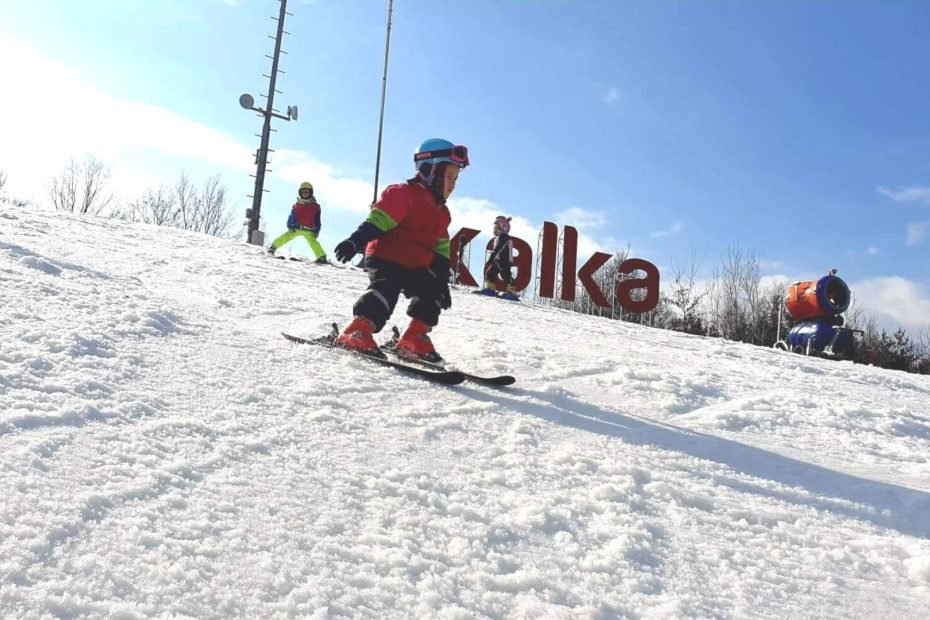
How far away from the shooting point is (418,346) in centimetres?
422

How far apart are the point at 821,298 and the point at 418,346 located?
467 inches

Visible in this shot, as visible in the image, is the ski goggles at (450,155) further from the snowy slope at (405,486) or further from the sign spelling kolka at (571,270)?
the sign spelling kolka at (571,270)

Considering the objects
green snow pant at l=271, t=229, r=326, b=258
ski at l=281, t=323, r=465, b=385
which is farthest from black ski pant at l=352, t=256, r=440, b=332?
green snow pant at l=271, t=229, r=326, b=258

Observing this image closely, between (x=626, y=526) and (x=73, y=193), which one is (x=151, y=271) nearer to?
(x=626, y=526)

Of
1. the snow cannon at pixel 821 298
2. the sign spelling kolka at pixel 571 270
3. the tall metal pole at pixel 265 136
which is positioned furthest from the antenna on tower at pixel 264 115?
the snow cannon at pixel 821 298

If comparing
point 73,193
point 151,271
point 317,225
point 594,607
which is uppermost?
point 73,193

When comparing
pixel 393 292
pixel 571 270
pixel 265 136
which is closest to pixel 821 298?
pixel 571 270

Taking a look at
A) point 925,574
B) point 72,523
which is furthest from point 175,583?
point 925,574

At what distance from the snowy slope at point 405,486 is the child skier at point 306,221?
7.82m

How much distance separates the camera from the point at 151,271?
245 inches

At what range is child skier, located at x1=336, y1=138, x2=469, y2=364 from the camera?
4082 millimetres

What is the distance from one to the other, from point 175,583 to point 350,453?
3.15ft

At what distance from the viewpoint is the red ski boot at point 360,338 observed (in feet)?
13.1

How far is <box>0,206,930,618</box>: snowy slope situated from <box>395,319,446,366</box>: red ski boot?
0.31 meters
